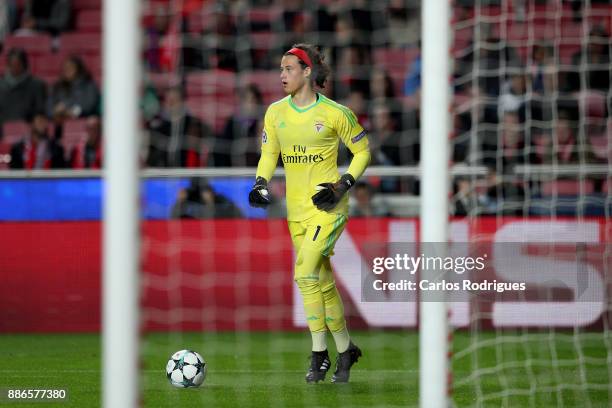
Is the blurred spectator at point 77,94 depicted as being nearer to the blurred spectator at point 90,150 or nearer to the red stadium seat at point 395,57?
the blurred spectator at point 90,150

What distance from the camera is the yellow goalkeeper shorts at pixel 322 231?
7141 millimetres

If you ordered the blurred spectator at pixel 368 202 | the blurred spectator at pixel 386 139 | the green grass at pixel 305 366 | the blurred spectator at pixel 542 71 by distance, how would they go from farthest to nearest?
the blurred spectator at pixel 386 139, the blurred spectator at pixel 542 71, the blurred spectator at pixel 368 202, the green grass at pixel 305 366

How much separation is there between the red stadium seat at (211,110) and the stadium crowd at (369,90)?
0.04 feet

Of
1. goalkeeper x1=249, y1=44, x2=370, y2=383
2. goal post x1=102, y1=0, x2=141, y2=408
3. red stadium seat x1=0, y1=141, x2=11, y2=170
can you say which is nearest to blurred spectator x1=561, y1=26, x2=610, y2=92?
goalkeeper x1=249, y1=44, x2=370, y2=383

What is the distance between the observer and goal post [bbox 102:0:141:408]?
160 inches

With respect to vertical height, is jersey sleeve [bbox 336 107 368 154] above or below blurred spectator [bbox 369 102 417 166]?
below

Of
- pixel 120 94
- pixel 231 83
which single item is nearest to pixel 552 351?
pixel 231 83

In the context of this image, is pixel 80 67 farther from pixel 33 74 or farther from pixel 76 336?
pixel 76 336

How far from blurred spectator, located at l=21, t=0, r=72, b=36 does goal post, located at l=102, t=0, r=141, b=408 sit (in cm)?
939

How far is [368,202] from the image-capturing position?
10.2m

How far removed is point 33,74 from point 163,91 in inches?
76.2

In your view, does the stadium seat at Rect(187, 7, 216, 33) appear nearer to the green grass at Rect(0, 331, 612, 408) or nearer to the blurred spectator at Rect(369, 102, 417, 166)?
the blurred spectator at Rect(369, 102, 417, 166)

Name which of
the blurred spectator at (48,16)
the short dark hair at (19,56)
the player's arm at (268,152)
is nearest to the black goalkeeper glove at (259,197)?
the player's arm at (268,152)
